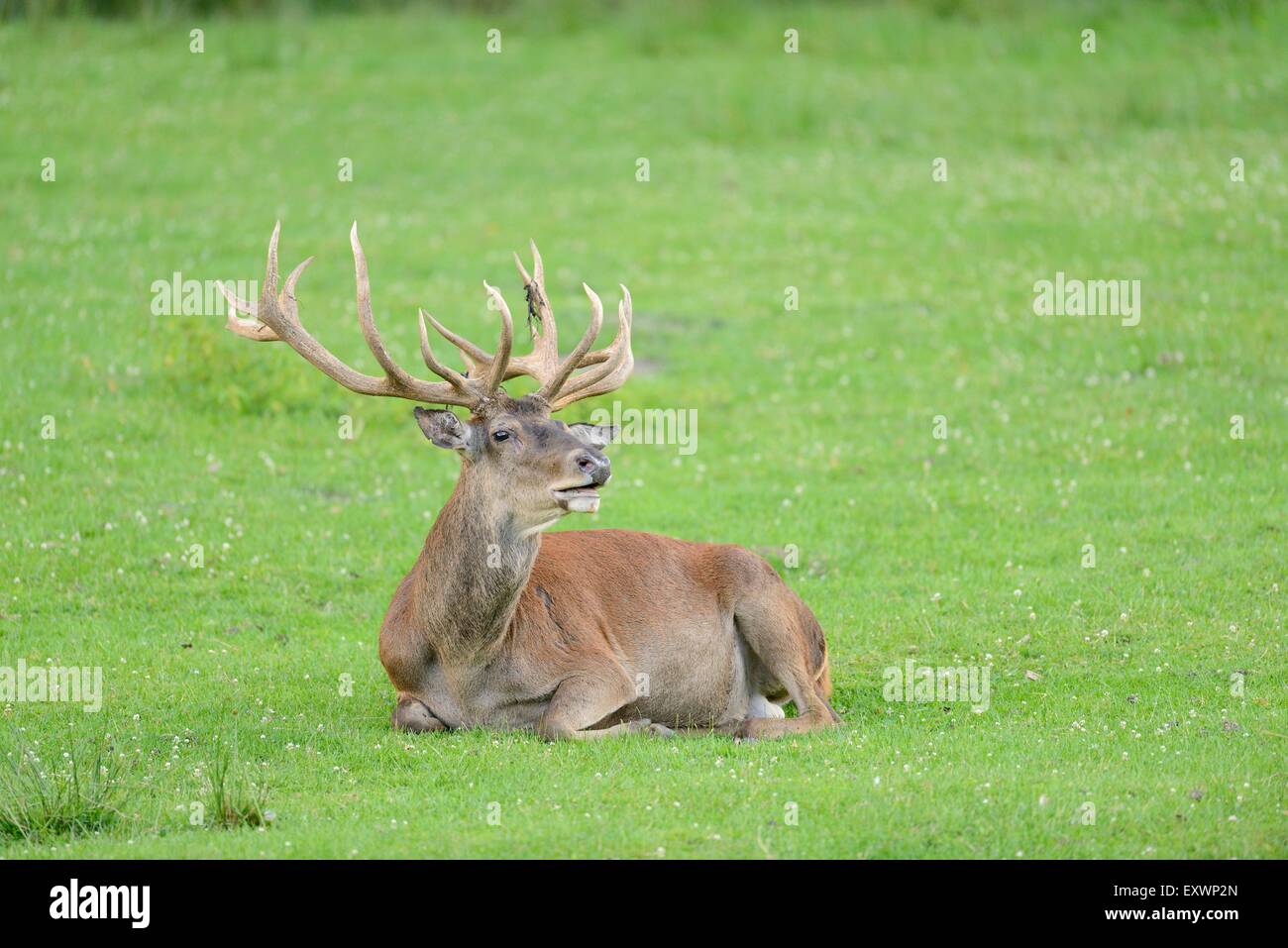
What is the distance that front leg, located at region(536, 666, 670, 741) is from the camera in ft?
31.0

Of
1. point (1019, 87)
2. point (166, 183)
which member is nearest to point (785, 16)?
point (1019, 87)

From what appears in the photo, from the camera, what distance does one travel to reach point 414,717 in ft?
31.5

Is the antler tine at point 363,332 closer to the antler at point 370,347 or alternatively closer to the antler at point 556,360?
the antler at point 370,347

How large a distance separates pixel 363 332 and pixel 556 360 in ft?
4.60

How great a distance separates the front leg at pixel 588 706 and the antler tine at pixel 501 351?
172cm

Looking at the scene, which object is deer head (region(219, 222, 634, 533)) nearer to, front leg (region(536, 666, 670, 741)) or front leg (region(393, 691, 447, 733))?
front leg (region(536, 666, 670, 741))

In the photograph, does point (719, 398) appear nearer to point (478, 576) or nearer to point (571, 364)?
point (571, 364)

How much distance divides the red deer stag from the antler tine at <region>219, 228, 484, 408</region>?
1cm

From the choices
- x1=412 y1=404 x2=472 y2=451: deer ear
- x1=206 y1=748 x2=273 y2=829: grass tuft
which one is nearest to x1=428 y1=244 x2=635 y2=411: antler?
x1=412 y1=404 x2=472 y2=451: deer ear

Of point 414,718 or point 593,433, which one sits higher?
point 593,433

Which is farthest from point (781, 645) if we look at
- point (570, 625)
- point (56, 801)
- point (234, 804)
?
point (56, 801)

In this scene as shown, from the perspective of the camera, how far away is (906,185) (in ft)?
76.8

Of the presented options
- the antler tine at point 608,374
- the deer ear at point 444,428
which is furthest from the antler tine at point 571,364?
the deer ear at point 444,428

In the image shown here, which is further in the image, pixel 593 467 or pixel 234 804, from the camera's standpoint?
pixel 593 467
